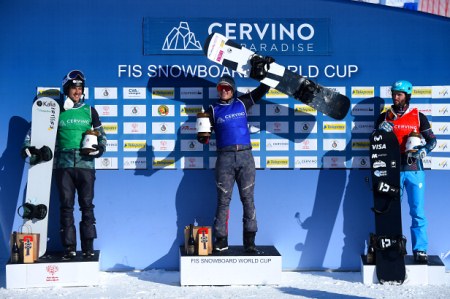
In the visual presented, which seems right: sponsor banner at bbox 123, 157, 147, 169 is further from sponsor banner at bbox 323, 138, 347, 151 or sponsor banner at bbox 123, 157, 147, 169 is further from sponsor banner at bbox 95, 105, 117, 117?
sponsor banner at bbox 323, 138, 347, 151

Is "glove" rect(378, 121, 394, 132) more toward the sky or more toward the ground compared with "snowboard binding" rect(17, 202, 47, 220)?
more toward the sky

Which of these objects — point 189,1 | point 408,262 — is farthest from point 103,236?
point 408,262

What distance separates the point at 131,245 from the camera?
603 cm

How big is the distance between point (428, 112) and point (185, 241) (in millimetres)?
2853

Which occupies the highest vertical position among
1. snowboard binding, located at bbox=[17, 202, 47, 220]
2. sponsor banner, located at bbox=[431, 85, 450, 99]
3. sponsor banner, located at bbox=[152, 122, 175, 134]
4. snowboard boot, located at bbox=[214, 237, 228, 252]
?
sponsor banner, located at bbox=[431, 85, 450, 99]

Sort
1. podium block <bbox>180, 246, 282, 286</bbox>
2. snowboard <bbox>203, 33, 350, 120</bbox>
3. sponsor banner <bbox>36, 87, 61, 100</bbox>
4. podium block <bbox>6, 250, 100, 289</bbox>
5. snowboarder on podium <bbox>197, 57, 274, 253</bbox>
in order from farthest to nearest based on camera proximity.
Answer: sponsor banner <bbox>36, 87, 61, 100</bbox> → snowboard <bbox>203, 33, 350, 120</bbox> → snowboarder on podium <bbox>197, 57, 274, 253</bbox> → podium block <bbox>180, 246, 282, 286</bbox> → podium block <bbox>6, 250, 100, 289</bbox>

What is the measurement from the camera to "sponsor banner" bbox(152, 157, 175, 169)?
6.03 meters

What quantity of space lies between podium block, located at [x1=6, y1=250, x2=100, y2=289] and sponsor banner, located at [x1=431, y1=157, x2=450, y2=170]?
3.56 m

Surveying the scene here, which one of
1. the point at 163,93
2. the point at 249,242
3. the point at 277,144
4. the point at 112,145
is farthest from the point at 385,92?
the point at 112,145

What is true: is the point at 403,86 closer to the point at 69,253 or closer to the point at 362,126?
the point at 362,126

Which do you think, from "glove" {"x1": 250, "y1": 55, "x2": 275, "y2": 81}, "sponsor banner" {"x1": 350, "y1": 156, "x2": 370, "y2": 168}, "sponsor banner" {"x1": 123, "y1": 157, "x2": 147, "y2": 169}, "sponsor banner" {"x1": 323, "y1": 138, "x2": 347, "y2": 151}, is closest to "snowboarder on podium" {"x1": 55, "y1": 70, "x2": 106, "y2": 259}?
"sponsor banner" {"x1": 123, "y1": 157, "x2": 147, "y2": 169}

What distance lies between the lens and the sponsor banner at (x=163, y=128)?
6031 millimetres

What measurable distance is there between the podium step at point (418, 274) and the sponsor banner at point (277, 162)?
50.9 inches

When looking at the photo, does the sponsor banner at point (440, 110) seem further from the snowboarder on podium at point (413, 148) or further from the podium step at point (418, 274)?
the podium step at point (418, 274)
